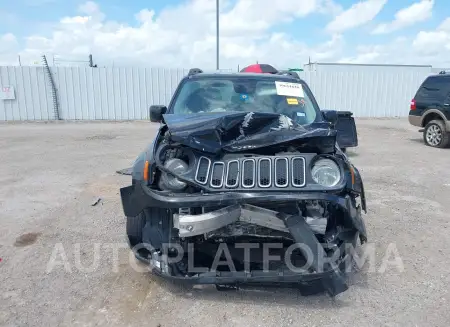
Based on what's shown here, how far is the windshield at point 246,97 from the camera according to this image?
14.2ft

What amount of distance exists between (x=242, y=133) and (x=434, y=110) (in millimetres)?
8916

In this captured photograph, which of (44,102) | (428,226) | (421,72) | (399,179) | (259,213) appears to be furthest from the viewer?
(421,72)

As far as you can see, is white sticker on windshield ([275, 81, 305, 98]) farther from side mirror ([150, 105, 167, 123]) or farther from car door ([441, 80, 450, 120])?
car door ([441, 80, 450, 120])

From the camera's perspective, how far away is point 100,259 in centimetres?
375

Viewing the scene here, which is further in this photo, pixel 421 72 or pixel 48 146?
pixel 421 72

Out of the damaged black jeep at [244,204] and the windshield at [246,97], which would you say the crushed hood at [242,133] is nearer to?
the damaged black jeep at [244,204]

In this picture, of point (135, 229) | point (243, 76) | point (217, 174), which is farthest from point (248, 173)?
point (243, 76)

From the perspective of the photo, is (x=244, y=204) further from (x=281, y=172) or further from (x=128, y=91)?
(x=128, y=91)

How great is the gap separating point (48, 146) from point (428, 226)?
9.23 metres

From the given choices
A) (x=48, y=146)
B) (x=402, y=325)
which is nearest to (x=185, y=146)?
(x=402, y=325)

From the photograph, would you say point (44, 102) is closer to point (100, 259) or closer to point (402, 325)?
point (100, 259)

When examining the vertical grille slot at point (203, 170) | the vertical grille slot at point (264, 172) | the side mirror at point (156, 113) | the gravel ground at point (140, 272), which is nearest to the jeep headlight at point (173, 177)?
the vertical grille slot at point (203, 170)

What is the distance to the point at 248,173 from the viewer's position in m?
2.84

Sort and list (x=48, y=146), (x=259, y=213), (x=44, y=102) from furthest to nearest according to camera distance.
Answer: (x=44, y=102) → (x=48, y=146) → (x=259, y=213)
